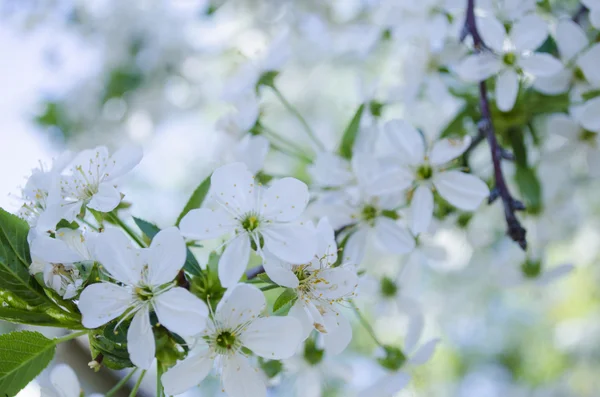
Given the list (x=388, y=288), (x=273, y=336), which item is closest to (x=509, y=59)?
(x=388, y=288)

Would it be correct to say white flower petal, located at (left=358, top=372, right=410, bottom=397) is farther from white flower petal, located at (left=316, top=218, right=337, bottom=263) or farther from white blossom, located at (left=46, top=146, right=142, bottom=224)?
white blossom, located at (left=46, top=146, right=142, bottom=224)

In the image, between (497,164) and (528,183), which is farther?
(528,183)

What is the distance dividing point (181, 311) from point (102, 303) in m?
0.09

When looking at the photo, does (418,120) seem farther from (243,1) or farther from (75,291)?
(243,1)

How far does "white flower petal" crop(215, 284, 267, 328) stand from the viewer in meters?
0.69

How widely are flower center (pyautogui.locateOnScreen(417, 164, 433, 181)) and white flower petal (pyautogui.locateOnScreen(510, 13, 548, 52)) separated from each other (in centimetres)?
24

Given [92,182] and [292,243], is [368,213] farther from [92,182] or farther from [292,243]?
[92,182]

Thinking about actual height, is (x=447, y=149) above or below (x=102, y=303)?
below

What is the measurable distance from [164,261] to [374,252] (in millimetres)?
763

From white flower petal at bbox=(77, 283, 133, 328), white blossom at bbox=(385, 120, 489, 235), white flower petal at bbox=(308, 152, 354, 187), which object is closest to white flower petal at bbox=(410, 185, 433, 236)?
white blossom at bbox=(385, 120, 489, 235)

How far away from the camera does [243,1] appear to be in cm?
234

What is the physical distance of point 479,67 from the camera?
3.31 ft

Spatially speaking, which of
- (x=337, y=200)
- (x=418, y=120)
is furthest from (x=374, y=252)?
(x=337, y=200)

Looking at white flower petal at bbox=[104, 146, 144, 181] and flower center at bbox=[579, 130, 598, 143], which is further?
flower center at bbox=[579, 130, 598, 143]
